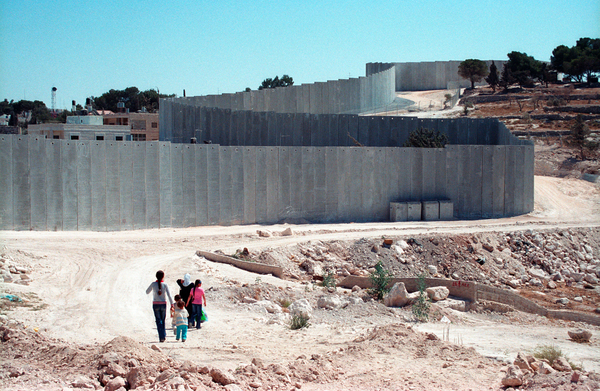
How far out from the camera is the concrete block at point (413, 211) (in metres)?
25.8

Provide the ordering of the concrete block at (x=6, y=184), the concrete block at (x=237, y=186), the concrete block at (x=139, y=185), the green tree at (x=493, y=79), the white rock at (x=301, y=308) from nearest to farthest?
the white rock at (x=301, y=308) → the concrete block at (x=6, y=184) → the concrete block at (x=139, y=185) → the concrete block at (x=237, y=186) → the green tree at (x=493, y=79)

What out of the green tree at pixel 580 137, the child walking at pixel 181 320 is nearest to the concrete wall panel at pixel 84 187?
the child walking at pixel 181 320

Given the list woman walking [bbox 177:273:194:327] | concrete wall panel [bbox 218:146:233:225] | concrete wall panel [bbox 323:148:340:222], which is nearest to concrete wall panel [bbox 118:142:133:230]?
concrete wall panel [bbox 218:146:233:225]

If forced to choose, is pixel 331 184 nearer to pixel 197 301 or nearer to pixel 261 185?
pixel 261 185

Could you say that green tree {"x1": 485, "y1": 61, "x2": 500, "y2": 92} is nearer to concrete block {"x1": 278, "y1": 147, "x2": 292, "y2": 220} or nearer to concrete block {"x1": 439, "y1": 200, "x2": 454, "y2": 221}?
concrete block {"x1": 439, "y1": 200, "x2": 454, "y2": 221}

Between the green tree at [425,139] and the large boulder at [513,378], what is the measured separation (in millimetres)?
21265

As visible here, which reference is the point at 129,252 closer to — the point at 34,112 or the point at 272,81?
the point at 34,112

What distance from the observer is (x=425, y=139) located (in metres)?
28.8

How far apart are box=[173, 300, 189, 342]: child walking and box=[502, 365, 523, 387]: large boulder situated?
201 inches

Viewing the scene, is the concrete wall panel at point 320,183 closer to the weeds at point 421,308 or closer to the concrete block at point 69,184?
the concrete block at point 69,184

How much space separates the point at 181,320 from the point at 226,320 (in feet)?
6.52

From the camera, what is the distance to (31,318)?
10.9 m

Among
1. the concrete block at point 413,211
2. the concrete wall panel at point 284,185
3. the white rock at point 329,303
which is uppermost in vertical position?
the concrete wall panel at point 284,185

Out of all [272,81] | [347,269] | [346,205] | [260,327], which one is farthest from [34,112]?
[260,327]
